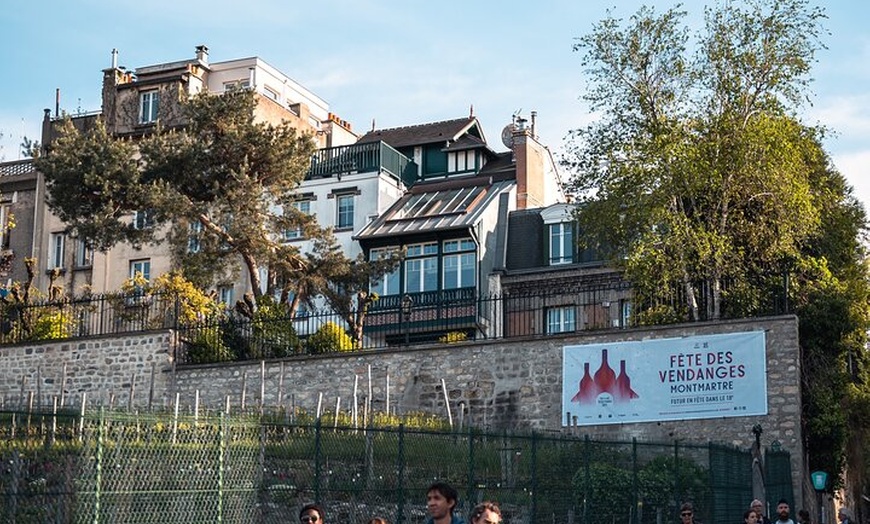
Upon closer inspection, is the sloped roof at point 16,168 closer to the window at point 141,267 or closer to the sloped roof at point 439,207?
the window at point 141,267

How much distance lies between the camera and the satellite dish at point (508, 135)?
54.8 metres

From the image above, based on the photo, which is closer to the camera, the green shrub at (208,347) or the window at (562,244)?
the green shrub at (208,347)

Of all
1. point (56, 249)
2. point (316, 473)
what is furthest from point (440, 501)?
point (56, 249)

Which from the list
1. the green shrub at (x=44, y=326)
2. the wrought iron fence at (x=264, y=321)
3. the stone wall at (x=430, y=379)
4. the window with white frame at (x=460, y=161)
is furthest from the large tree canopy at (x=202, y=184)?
the window with white frame at (x=460, y=161)

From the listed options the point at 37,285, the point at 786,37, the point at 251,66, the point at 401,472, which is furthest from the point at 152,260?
the point at 401,472

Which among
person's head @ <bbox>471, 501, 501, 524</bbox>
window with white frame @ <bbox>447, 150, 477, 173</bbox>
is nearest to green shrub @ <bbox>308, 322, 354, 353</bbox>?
person's head @ <bbox>471, 501, 501, 524</bbox>

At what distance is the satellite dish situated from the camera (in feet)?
180

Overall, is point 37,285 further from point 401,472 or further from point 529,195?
point 401,472

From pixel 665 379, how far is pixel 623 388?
2.75ft

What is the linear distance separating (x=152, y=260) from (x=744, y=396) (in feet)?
96.8

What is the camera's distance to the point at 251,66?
5647 centimetres

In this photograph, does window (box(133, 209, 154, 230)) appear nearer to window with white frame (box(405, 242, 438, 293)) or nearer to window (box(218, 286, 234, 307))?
window (box(218, 286, 234, 307))

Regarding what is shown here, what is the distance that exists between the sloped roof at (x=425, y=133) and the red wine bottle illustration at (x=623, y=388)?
27.6m

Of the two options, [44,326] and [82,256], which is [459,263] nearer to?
[82,256]
